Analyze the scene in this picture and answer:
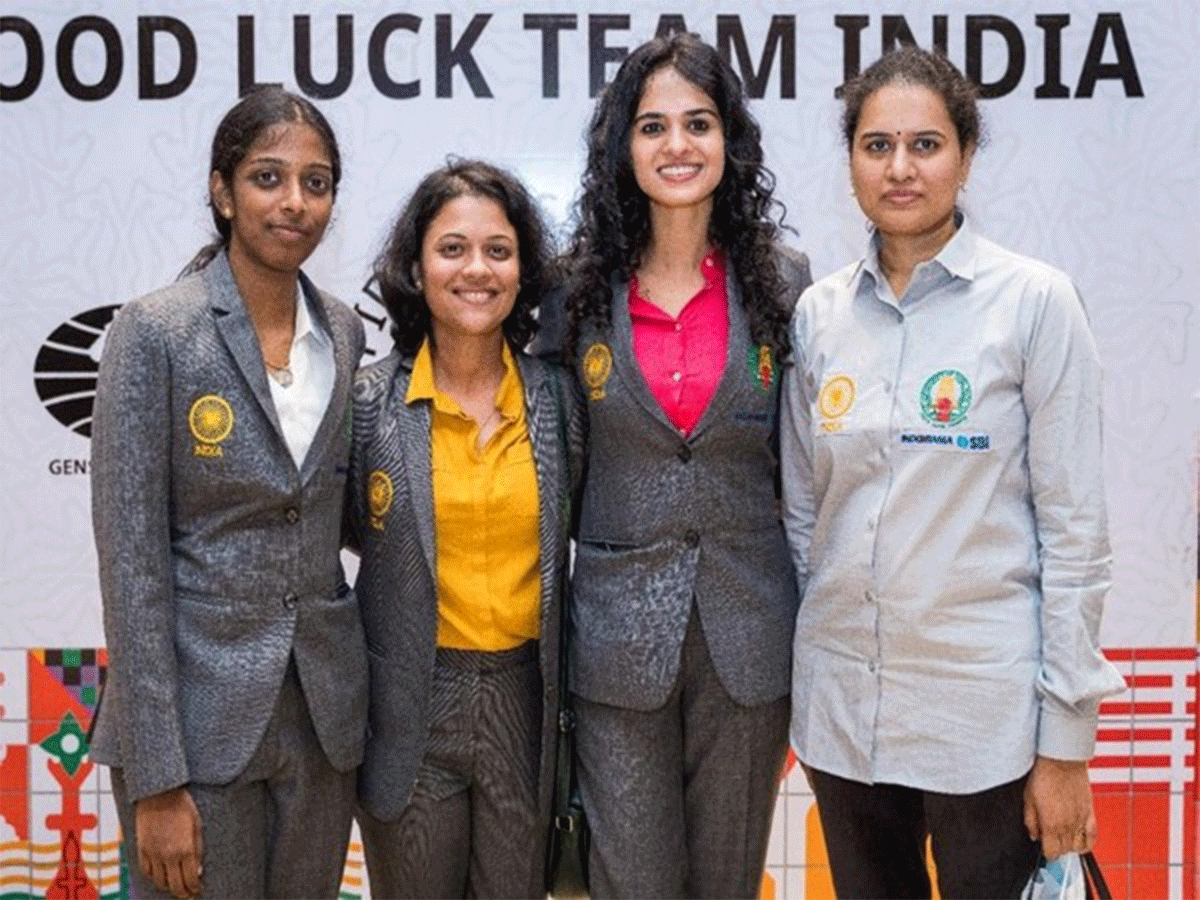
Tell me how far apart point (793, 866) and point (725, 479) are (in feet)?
5.24

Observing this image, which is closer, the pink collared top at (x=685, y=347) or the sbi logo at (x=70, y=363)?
the pink collared top at (x=685, y=347)

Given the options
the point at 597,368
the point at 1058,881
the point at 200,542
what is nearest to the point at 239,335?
the point at 200,542

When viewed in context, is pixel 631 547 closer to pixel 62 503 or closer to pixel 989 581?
pixel 989 581

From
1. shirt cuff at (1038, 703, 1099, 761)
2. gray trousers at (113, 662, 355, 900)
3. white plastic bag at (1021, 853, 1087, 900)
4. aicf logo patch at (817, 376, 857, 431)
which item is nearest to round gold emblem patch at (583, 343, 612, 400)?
aicf logo patch at (817, 376, 857, 431)

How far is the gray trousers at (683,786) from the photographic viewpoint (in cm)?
246

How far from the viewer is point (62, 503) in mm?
3523

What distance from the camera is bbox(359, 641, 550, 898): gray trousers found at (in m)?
2.42

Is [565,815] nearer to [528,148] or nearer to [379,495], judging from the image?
[379,495]

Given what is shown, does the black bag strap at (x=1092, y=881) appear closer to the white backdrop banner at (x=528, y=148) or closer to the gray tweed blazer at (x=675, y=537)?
the gray tweed blazer at (x=675, y=537)

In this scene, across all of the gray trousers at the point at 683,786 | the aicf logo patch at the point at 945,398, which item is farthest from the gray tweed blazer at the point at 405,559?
the aicf logo patch at the point at 945,398

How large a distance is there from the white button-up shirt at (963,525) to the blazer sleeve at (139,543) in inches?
40.8

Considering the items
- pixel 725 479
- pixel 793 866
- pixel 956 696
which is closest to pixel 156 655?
pixel 725 479

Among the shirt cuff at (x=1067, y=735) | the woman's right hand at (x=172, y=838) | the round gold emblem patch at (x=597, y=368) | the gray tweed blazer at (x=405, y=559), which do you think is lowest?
the woman's right hand at (x=172, y=838)

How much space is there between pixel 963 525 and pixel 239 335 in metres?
1.15
